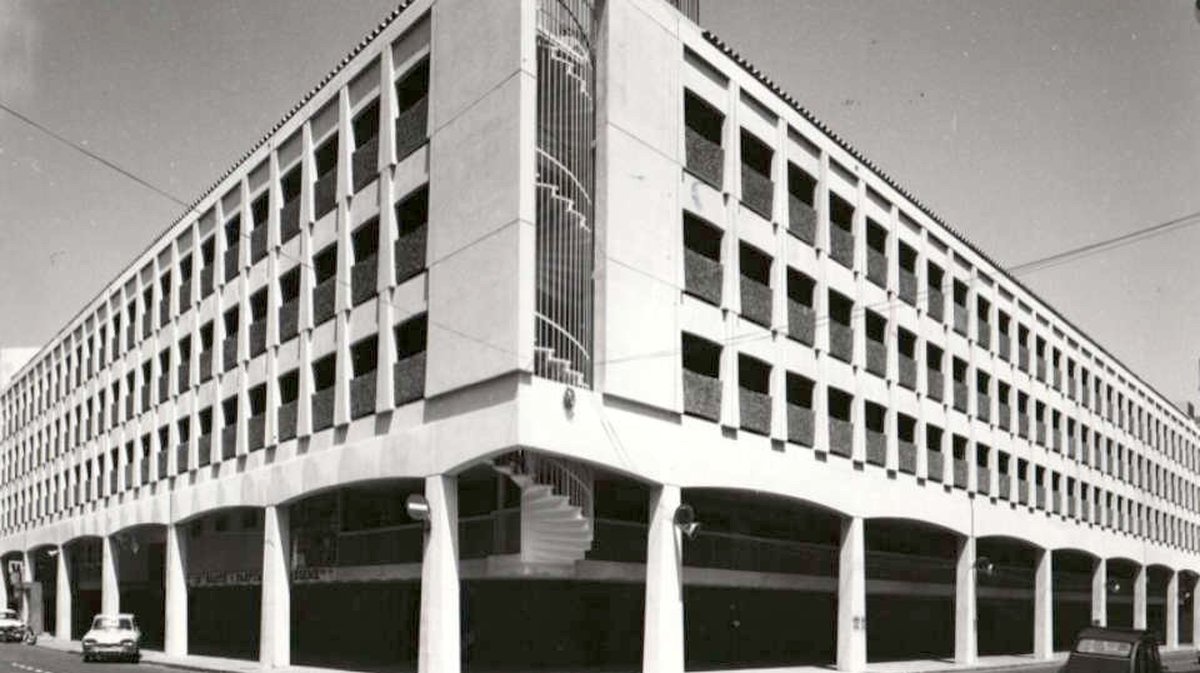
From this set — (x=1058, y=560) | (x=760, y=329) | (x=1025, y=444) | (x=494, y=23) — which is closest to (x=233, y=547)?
(x=760, y=329)

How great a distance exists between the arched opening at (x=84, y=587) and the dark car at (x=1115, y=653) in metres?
49.6

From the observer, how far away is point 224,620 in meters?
46.2

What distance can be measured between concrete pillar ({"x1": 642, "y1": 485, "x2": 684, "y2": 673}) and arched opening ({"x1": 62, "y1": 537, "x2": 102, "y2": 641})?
4029cm

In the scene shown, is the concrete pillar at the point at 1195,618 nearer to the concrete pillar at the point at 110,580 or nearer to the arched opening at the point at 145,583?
the arched opening at the point at 145,583

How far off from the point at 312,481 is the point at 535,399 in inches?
410

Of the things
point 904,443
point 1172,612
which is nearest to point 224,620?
point 904,443

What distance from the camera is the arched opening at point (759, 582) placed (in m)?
34.7

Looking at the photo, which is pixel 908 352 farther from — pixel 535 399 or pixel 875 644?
pixel 535 399

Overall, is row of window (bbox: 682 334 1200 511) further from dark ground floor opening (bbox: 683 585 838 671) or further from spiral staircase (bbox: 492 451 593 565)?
dark ground floor opening (bbox: 683 585 838 671)

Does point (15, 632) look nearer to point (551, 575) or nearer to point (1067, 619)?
point (551, 575)

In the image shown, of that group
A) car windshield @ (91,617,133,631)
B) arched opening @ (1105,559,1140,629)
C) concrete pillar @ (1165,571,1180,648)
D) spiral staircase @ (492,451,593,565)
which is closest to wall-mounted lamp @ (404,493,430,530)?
spiral staircase @ (492,451,593,565)

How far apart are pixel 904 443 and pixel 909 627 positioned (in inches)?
409

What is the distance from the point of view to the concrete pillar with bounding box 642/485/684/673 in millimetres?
27281

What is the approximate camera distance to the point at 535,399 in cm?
2481
